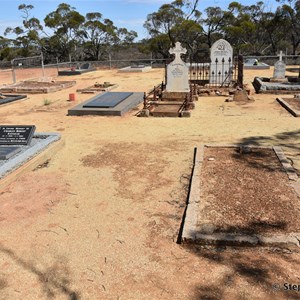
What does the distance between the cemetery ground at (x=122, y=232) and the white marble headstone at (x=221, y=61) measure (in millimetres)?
8023

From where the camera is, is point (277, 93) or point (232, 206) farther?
point (277, 93)

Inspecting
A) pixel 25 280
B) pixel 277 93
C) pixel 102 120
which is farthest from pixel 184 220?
pixel 277 93

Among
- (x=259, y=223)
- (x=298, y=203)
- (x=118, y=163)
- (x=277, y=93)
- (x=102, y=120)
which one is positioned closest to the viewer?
(x=259, y=223)

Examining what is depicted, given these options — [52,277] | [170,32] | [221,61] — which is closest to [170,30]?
[170,32]

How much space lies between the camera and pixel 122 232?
3934 millimetres

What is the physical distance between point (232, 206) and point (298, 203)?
31.9 inches

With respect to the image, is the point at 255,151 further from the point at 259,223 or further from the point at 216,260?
the point at 216,260

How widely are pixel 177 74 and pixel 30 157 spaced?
7.57m

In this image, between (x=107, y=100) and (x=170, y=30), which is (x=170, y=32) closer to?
(x=170, y=30)

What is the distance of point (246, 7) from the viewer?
3462cm

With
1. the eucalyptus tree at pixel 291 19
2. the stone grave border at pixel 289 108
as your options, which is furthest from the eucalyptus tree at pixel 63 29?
the stone grave border at pixel 289 108

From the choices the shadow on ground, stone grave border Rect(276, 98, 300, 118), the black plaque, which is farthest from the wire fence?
the shadow on ground

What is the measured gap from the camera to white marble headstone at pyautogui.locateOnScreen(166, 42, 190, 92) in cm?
1237

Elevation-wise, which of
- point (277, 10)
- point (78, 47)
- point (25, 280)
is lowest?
point (25, 280)
